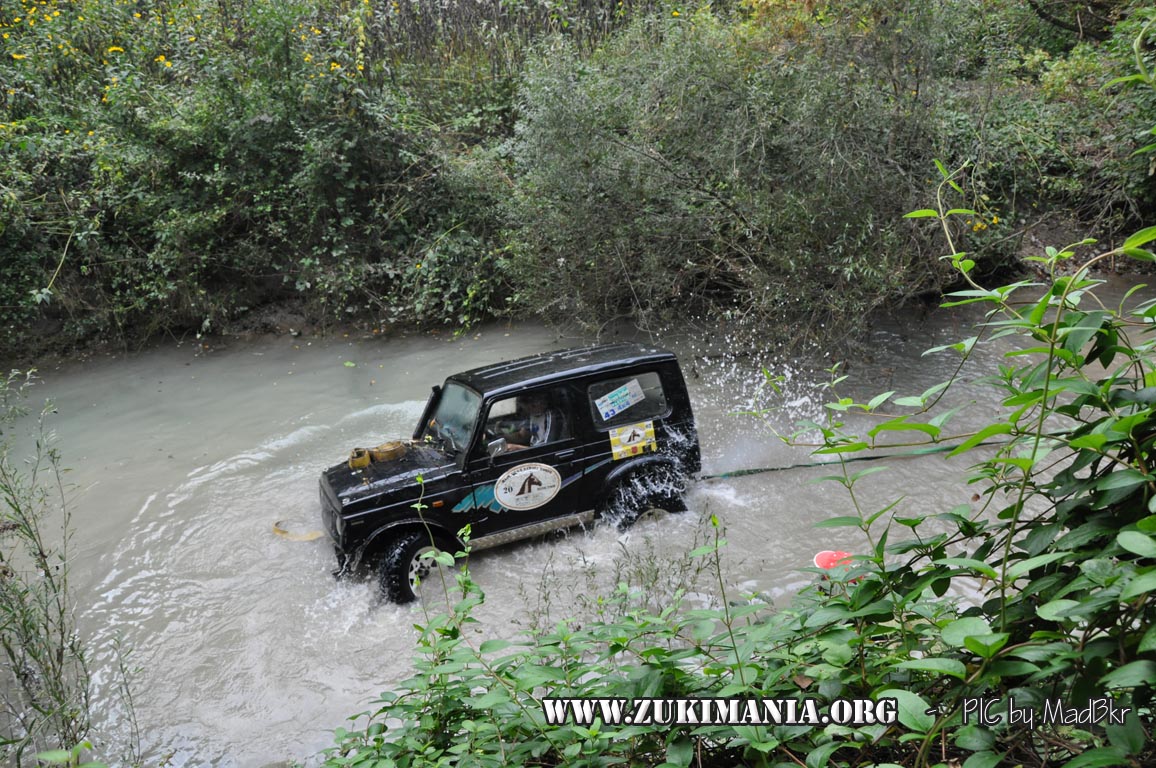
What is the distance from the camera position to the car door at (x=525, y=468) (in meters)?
6.16

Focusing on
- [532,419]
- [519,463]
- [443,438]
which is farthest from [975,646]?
[443,438]

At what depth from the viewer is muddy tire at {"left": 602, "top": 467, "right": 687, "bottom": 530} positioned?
Result: 21.8ft

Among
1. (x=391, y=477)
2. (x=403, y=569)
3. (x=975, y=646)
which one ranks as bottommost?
(x=403, y=569)

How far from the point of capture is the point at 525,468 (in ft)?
20.6

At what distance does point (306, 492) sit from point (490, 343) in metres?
4.39

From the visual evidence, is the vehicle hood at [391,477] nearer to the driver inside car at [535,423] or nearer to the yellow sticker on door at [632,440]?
the driver inside car at [535,423]

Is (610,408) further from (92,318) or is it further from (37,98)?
(37,98)

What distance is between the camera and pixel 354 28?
12.4m

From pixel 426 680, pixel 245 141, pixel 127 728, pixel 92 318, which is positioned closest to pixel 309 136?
pixel 245 141

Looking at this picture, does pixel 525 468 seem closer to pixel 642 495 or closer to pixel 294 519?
pixel 642 495

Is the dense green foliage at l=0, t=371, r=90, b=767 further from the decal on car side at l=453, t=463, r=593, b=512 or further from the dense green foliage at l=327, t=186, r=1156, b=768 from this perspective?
the decal on car side at l=453, t=463, r=593, b=512

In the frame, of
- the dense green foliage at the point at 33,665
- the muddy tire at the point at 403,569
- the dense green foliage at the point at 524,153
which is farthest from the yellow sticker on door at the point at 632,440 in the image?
the dense green foliage at the point at 33,665

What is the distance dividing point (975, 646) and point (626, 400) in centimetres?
516

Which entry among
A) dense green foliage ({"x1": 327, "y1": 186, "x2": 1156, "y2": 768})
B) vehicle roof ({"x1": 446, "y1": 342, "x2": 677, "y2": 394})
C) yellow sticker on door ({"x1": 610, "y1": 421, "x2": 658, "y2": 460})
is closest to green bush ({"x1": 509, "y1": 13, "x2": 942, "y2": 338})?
vehicle roof ({"x1": 446, "y1": 342, "x2": 677, "y2": 394})
